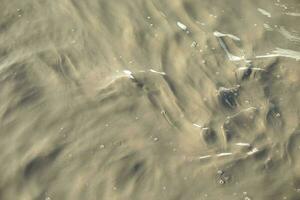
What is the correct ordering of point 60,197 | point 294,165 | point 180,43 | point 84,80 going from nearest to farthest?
point 60,197, point 294,165, point 84,80, point 180,43

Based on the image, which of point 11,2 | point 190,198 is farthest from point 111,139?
Result: point 11,2

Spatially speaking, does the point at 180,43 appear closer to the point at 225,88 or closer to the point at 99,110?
the point at 225,88

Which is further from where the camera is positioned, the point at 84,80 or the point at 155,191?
the point at 84,80

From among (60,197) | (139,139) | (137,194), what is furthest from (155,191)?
(60,197)

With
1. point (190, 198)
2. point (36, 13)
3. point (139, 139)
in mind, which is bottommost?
point (190, 198)

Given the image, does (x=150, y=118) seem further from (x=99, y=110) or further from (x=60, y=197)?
(x=60, y=197)

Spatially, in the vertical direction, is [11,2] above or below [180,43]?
above

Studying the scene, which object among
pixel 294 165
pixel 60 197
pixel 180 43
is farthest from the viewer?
pixel 180 43
